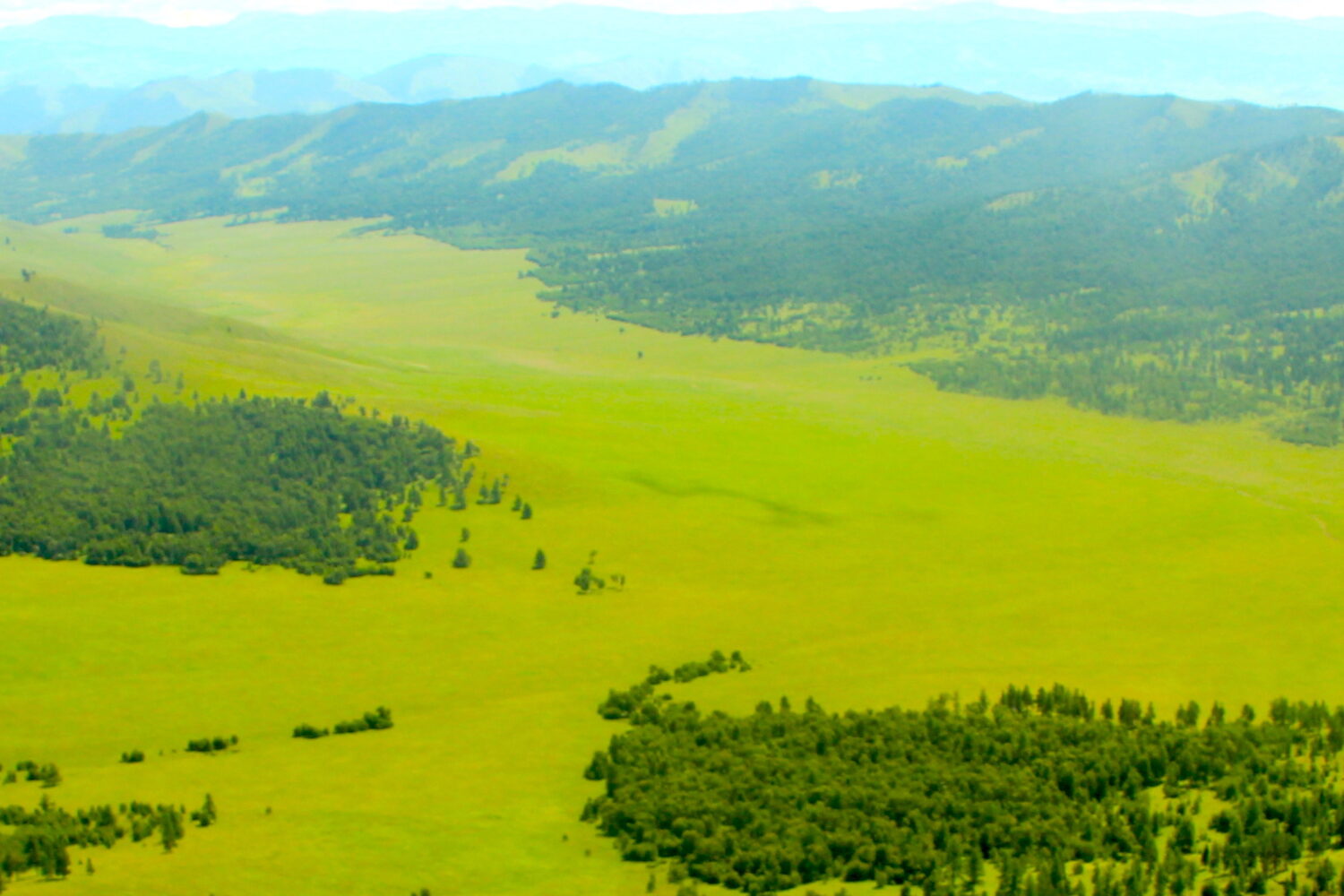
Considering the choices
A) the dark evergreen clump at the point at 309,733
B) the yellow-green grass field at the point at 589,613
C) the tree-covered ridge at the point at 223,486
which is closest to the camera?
the yellow-green grass field at the point at 589,613

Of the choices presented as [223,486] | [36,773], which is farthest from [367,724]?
[223,486]

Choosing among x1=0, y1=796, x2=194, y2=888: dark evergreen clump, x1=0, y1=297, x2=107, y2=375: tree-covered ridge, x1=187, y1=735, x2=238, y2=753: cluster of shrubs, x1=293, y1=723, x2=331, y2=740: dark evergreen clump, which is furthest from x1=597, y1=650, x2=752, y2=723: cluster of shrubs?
x1=0, y1=297, x2=107, y2=375: tree-covered ridge

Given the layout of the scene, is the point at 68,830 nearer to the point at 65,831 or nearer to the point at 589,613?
the point at 65,831

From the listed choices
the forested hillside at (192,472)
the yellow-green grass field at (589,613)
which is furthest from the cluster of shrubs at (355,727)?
the forested hillside at (192,472)

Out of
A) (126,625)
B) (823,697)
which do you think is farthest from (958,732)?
(126,625)

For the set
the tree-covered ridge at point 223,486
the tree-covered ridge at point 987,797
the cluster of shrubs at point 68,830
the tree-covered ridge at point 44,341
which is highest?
A: the tree-covered ridge at point 44,341

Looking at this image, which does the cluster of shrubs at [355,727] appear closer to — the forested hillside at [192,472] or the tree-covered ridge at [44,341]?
the forested hillside at [192,472]

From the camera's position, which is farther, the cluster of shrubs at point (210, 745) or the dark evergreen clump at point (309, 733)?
the dark evergreen clump at point (309, 733)

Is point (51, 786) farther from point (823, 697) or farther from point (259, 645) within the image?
point (823, 697)
